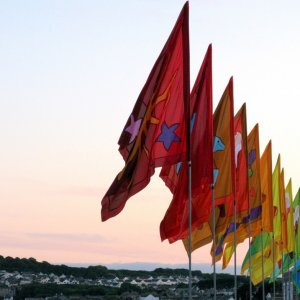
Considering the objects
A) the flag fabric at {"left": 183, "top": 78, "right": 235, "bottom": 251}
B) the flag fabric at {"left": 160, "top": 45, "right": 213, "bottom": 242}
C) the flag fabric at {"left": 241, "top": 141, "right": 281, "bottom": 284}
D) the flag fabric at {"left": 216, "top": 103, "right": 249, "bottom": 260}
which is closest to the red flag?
the flag fabric at {"left": 216, "top": 103, "right": 249, "bottom": 260}

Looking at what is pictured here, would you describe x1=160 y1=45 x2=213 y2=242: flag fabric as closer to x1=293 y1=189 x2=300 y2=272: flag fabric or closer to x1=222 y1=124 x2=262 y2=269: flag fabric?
x1=222 y1=124 x2=262 y2=269: flag fabric

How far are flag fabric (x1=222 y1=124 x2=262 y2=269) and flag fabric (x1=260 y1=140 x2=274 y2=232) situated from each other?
168 cm

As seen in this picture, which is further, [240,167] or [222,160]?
[240,167]

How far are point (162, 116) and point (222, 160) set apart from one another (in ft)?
17.6

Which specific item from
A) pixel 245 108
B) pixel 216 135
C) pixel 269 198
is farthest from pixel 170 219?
pixel 269 198

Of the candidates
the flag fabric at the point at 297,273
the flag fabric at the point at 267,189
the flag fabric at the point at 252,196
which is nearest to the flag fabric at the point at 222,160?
the flag fabric at the point at 252,196

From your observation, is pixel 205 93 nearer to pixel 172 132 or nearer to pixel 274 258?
pixel 172 132

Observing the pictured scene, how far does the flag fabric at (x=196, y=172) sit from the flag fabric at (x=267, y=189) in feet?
37.4

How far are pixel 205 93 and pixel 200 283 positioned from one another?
4250 inches

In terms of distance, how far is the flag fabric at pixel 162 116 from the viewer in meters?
23.6

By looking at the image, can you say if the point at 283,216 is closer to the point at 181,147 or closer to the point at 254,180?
the point at 254,180

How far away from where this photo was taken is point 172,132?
24016 millimetres

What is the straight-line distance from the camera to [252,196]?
34.7 m

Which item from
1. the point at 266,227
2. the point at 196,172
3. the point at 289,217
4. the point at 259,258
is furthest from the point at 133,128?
the point at 289,217
